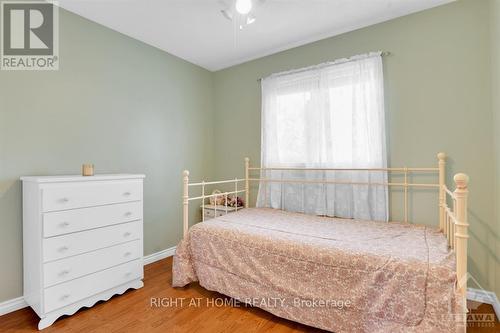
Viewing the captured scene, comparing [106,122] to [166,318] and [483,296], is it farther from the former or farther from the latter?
[483,296]

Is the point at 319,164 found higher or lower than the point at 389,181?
higher

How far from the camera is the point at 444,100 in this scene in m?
2.02

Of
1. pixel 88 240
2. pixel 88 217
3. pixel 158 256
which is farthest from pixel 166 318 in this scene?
pixel 158 256

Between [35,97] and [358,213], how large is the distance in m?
2.90

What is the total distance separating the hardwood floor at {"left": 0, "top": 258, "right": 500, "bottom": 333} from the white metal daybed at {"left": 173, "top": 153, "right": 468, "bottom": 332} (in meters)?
0.10

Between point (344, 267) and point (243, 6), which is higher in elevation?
point (243, 6)

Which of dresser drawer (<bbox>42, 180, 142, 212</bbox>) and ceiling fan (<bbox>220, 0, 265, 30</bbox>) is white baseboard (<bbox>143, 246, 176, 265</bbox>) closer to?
dresser drawer (<bbox>42, 180, 142, 212</bbox>)

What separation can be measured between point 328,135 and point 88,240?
226 centimetres

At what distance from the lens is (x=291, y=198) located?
275 centimetres

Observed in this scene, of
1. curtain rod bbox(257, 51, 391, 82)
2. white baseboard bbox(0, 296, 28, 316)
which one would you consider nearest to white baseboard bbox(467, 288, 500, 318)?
curtain rod bbox(257, 51, 391, 82)

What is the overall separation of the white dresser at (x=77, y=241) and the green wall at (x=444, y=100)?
2351mm

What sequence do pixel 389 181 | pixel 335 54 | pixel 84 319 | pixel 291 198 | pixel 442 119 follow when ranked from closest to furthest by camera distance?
pixel 84 319
pixel 442 119
pixel 389 181
pixel 335 54
pixel 291 198

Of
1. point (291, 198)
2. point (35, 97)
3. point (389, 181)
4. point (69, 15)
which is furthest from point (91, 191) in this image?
point (389, 181)

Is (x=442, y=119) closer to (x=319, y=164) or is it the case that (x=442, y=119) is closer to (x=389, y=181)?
(x=389, y=181)
